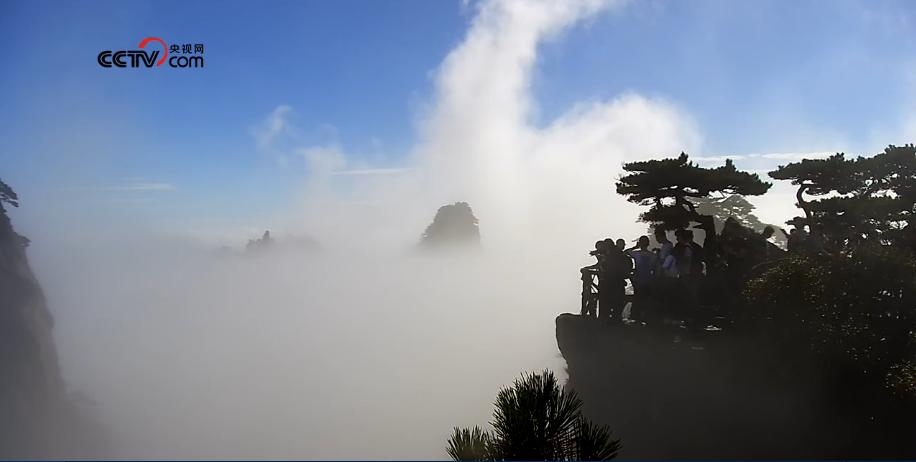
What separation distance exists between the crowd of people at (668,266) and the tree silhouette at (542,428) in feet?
24.9

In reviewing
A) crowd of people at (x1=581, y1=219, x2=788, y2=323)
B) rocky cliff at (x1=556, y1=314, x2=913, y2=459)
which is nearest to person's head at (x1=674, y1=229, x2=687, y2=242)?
crowd of people at (x1=581, y1=219, x2=788, y2=323)

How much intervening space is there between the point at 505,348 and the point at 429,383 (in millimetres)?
30065

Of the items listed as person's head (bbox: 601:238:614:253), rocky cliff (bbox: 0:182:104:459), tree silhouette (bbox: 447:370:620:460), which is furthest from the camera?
rocky cliff (bbox: 0:182:104:459)

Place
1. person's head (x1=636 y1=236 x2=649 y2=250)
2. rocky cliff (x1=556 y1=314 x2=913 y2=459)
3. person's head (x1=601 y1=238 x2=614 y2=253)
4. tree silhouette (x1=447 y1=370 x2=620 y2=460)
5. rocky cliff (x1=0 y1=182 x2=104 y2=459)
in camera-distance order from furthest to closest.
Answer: rocky cliff (x1=0 y1=182 x2=104 y2=459) → person's head (x1=601 y1=238 x2=614 y2=253) → person's head (x1=636 y1=236 x2=649 y2=250) → rocky cliff (x1=556 y1=314 x2=913 y2=459) → tree silhouette (x1=447 y1=370 x2=620 y2=460)

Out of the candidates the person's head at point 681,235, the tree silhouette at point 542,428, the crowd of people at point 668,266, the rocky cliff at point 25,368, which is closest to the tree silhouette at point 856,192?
the crowd of people at point 668,266

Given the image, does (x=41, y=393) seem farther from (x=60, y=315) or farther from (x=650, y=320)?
(x=60, y=315)

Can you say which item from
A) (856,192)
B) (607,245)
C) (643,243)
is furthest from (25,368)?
(856,192)

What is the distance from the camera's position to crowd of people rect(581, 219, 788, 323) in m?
14.0

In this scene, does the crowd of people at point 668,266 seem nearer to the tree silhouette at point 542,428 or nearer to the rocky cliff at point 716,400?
the rocky cliff at point 716,400

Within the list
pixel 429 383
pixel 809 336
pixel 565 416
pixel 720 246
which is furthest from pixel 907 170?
pixel 429 383

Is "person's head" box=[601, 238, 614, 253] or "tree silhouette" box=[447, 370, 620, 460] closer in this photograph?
"tree silhouette" box=[447, 370, 620, 460]

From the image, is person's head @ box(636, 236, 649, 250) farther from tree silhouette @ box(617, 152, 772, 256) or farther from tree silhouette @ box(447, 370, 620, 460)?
tree silhouette @ box(447, 370, 620, 460)

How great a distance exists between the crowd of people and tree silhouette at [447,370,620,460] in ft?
24.9

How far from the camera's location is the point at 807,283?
10953mm
